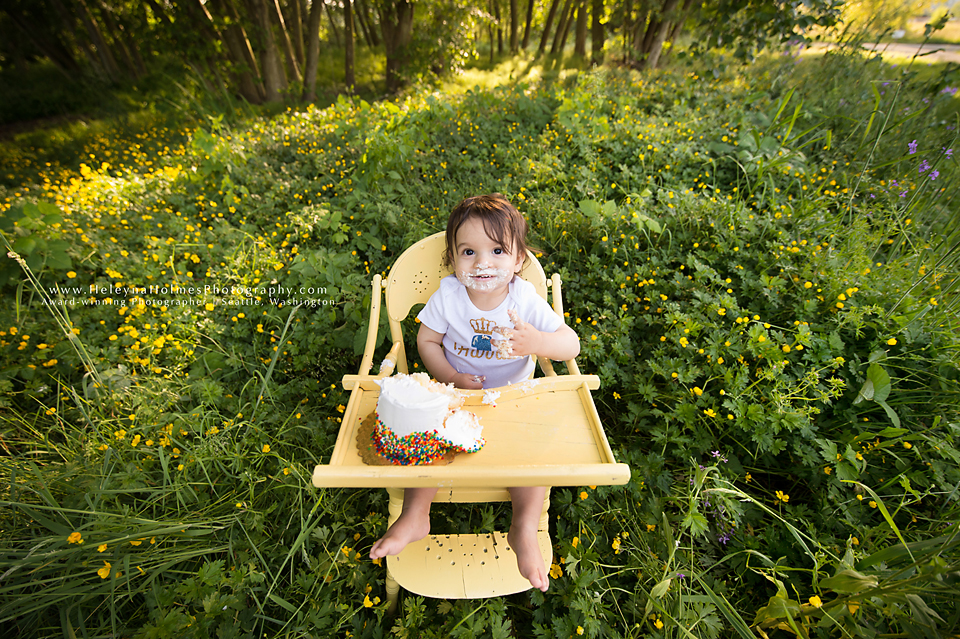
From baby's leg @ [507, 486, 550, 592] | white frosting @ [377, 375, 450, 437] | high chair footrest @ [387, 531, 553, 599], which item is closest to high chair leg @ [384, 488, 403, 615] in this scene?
high chair footrest @ [387, 531, 553, 599]

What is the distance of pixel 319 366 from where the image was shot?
2463 millimetres

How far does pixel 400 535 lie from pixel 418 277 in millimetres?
1149

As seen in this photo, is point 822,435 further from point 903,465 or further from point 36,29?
point 36,29

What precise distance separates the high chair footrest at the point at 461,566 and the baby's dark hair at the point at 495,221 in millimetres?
1289

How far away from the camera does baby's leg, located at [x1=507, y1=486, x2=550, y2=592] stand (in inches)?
55.1

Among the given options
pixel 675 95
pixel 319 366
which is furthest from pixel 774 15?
pixel 319 366

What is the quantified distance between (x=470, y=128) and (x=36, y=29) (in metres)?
17.3

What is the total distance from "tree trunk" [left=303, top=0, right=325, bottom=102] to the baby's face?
783cm

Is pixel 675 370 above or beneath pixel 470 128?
beneath

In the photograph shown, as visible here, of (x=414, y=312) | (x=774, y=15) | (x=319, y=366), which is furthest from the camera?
(x=774, y=15)

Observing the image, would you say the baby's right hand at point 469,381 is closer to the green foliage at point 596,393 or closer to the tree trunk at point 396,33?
the green foliage at point 596,393

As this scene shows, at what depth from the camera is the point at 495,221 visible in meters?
1.63

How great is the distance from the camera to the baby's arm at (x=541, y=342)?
62.1 inches

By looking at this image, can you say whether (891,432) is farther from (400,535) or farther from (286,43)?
(286,43)
